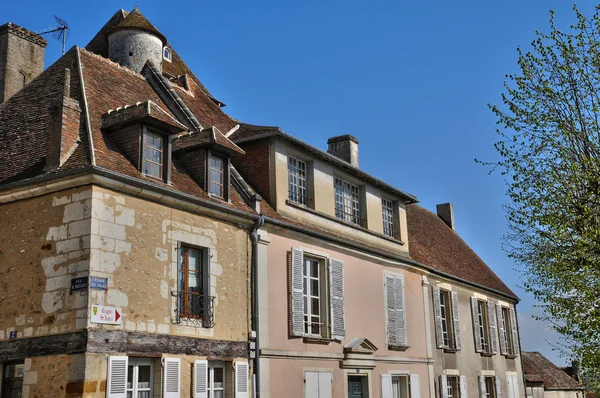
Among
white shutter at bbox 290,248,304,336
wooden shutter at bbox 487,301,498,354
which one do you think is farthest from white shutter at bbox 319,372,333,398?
wooden shutter at bbox 487,301,498,354

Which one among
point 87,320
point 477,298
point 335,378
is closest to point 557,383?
point 477,298

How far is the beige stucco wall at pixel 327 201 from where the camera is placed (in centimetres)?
1494

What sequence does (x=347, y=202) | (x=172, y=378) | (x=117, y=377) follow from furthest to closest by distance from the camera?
(x=347, y=202) → (x=172, y=378) → (x=117, y=377)

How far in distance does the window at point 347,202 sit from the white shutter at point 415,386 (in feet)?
13.3

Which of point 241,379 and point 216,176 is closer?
point 241,379

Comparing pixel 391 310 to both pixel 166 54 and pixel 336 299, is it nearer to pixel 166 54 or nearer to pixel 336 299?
pixel 336 299

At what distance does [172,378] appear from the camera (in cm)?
1117

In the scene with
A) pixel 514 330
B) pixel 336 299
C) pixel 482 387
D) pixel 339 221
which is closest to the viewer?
pixel 336 299

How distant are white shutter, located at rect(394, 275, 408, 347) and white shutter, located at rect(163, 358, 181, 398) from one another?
7.70 meters

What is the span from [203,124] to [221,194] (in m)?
2.69

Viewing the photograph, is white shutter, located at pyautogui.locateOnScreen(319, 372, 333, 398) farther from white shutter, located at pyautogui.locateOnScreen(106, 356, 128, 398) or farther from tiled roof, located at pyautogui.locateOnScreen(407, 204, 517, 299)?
tiled roof, located at pyautogui.locateOnScreen(407, 204, 517, 299)

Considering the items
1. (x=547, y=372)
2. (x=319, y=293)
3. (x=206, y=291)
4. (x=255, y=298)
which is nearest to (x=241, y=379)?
(x=255, y=298)

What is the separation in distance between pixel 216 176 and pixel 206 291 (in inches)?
88.6

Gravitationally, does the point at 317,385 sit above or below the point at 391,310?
below
